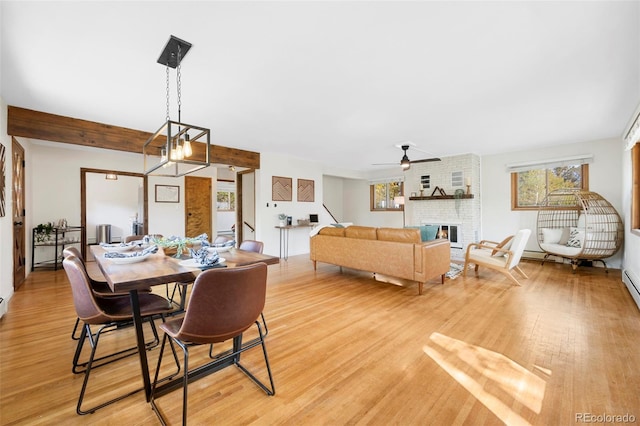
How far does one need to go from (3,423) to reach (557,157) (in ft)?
26.9

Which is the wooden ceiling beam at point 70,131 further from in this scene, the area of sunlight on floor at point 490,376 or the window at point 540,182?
the window at point 540,182

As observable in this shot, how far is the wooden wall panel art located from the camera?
256 inches

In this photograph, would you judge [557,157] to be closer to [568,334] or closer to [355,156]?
[355,156]

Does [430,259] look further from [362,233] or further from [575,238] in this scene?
[575,238]

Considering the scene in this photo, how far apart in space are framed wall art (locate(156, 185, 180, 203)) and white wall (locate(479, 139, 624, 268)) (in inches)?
300

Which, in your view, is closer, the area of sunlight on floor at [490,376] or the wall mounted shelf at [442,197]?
the area of sunlight on floor at [490,376]

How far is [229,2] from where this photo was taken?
5.78 feet

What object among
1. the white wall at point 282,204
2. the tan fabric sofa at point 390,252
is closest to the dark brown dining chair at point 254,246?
the tan fabric sofa at point 390,252

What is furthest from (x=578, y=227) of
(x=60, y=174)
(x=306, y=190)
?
(x=60, y=174)

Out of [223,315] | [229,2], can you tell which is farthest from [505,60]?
[223,315]

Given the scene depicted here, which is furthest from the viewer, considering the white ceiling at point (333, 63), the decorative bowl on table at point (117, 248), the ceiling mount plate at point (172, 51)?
the decorative bowl on table at point (117, 248)

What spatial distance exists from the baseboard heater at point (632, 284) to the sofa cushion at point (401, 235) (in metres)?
2.51

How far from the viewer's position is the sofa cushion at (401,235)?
3.72 meters

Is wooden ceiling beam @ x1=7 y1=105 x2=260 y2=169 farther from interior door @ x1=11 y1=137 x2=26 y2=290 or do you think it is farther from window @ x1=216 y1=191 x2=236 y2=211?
window @ x1=216 y1=191 x2=236 y2=211
